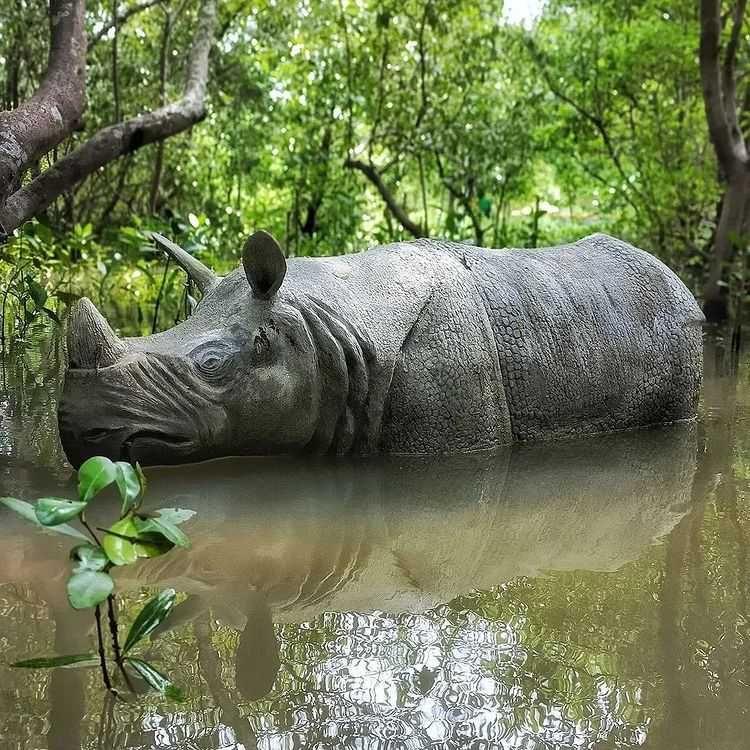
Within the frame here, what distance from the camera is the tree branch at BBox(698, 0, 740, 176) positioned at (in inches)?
360

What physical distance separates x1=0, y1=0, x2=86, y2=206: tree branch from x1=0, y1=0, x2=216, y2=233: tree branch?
7.9 inches

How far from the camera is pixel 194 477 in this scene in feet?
13.8

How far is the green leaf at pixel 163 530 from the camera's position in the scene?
7.00 ft

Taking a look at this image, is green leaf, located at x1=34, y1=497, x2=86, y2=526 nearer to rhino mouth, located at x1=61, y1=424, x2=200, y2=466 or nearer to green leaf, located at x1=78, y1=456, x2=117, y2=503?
green leaf, located at x1=78, y1=456, x2=117, y2=503

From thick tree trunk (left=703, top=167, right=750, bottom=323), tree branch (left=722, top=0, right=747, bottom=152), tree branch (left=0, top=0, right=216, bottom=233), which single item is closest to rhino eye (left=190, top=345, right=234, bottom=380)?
tree branch (left=0, top=0, right=216, bottom=233)

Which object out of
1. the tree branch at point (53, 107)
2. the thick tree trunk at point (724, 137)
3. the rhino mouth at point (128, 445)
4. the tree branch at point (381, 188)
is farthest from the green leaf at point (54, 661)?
the tree branch at point (381, 188)

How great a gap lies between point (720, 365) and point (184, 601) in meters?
5.58

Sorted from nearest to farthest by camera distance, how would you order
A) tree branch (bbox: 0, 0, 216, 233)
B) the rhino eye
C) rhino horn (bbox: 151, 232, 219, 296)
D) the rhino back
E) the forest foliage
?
1. the rhino eye
2. rhino horn (bbox: 151, 232, 219, 296)
3. the rhino back
4. tree branch (bbox: 0, 0, 216, 233)
5. the forest foliage

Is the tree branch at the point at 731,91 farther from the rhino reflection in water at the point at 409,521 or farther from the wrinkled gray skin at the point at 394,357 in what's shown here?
the rhino reflection in water at the point at 409,521

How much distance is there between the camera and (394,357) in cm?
446

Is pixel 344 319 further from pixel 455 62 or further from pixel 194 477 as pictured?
pixel 455 62

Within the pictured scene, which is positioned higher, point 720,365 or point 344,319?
point 344,319

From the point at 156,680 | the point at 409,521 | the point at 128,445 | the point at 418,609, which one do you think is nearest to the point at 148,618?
the point at 156,680

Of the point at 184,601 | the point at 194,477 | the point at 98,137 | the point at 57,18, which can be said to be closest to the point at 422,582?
the point at 184,601
